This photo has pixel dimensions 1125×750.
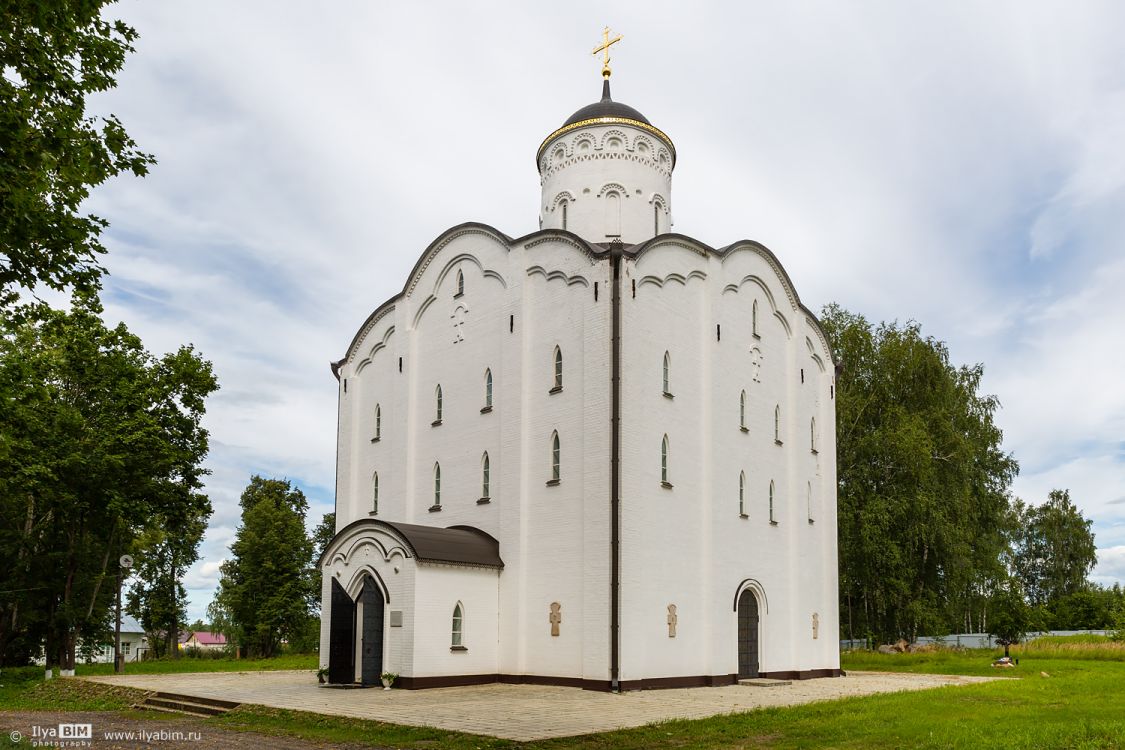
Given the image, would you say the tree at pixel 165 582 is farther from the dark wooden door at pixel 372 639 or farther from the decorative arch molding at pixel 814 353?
the decorative arch molding at pixel 814 353

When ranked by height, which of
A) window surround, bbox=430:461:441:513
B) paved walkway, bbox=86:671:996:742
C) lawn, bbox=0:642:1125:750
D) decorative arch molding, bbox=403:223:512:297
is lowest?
paved walkway, bbox=86:671:996:742

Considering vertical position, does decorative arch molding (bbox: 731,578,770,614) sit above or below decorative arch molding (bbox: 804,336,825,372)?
below

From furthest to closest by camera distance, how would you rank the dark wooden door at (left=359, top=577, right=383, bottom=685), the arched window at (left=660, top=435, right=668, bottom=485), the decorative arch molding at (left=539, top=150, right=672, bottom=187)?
the decorative arch molding at (left=539, top=150, right=672, bottom=187)
the arched window at (left=660, top=435, right=668, bottom=485)
the dark wooden door at (left=359, top=577, right=383, bottom=685)

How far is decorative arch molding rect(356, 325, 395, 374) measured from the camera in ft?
93.9

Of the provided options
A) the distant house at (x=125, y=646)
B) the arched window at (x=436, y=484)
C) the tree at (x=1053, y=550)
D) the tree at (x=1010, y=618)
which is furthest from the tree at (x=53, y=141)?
the tree at (x=1053, y=550)

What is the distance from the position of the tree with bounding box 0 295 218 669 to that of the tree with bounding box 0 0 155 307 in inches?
552

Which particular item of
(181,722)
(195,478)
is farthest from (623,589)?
(195,478)

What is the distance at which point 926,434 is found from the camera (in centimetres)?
3838

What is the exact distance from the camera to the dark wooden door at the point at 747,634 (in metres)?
24.7

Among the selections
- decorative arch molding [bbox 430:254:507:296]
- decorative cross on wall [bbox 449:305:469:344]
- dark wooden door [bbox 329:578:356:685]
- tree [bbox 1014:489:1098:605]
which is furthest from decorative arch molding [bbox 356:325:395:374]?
tree [bbox 1014:489:1098:605]

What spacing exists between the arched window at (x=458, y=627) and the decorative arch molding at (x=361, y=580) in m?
1.70

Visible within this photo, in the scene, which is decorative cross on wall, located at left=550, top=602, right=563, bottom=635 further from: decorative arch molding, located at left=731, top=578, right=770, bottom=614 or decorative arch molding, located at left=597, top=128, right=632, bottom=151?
decorative arch molding, located at left=597, top=128, right=632, bottom=151

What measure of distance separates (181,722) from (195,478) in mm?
15504

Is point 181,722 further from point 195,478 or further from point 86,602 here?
point 86,602
